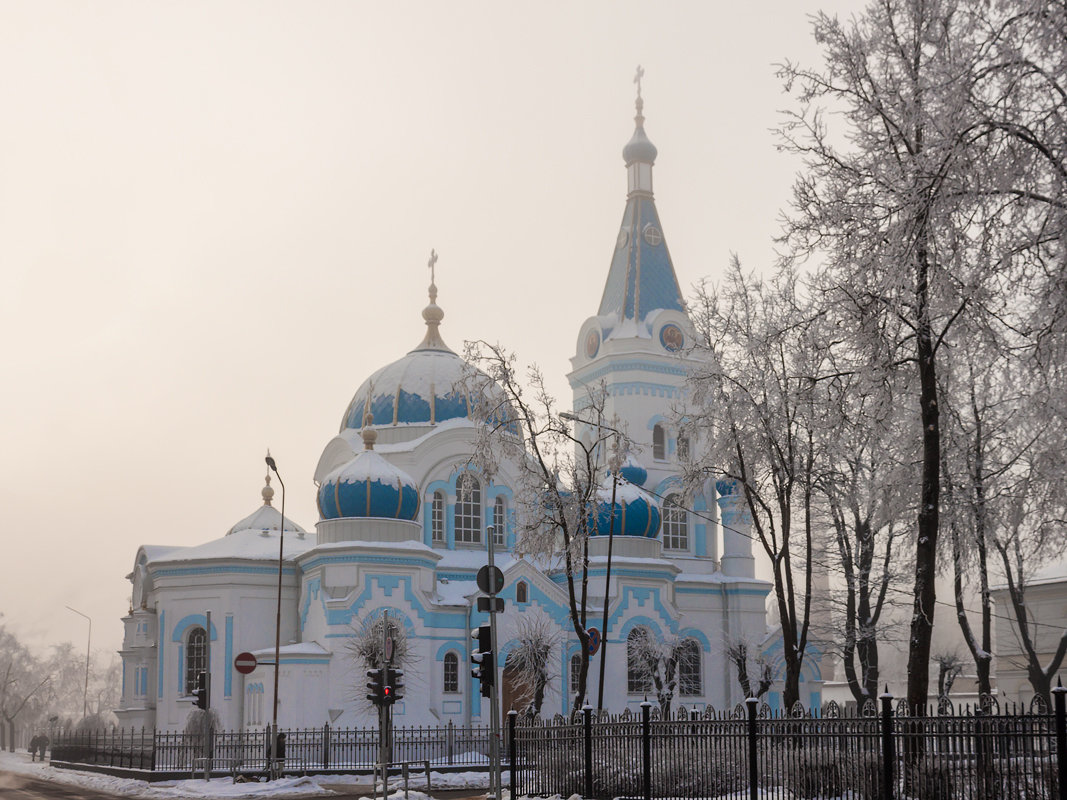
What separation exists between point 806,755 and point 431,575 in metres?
23.3

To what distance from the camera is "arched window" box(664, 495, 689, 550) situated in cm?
4459

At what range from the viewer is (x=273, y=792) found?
2327 centimetres

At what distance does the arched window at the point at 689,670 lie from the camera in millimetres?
40844

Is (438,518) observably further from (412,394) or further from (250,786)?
(250,786)

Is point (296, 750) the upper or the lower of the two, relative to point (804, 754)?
lower

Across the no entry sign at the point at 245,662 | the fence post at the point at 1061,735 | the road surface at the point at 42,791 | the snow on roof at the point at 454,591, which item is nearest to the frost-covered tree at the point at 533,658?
the snow on roof at the point at 454,591

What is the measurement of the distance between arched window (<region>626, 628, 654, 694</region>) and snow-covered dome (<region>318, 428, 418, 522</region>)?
8.01 metres

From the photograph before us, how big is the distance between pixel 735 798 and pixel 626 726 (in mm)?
1940

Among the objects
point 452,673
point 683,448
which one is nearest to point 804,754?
point 683,448

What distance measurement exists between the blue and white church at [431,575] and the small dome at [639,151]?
512cm

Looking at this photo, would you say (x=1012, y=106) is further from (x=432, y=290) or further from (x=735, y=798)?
(x=432, y=290)

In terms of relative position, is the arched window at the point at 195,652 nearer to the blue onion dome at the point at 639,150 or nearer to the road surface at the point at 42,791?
the road surface at the point at 42,791

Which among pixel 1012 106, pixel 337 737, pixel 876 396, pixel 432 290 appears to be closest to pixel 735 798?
pixel 876 396

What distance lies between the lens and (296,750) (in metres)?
30.7
